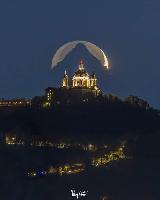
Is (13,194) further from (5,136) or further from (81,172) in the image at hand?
(5,136)

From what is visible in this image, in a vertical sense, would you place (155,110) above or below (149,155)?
above

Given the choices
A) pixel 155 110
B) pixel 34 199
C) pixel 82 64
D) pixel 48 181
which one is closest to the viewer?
pixel 34 199

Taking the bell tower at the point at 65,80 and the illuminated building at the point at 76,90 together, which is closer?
the illuminated building at the point at 76,90

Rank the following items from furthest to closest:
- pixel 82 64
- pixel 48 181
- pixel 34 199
Answer: pixel 82 64 < pixel 48 181 < pixel 34 199

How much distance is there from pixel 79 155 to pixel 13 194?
16.3m

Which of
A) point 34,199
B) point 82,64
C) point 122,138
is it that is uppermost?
point 82,64

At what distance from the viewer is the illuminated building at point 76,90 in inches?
3943

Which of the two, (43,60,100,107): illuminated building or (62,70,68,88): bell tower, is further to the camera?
(62,70,68,88): bell tower

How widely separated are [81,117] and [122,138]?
839 centimetres

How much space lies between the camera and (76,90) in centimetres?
10288

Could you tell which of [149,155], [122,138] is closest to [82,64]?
[122,138]

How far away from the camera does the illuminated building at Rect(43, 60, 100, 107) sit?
100m

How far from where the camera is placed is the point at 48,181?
71.5 meters

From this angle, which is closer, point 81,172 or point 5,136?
point 81,172
